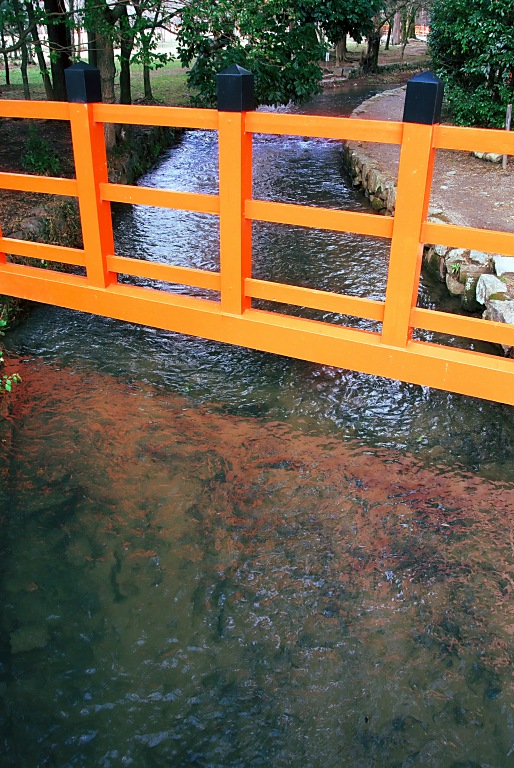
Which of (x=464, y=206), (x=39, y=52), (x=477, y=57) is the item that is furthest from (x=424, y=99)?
(x=477, y=57)

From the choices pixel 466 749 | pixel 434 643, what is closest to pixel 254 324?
pixel 434 643

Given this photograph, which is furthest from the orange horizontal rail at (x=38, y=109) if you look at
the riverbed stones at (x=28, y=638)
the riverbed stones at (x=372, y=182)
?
the riverbed stones at (x=372, y=182)

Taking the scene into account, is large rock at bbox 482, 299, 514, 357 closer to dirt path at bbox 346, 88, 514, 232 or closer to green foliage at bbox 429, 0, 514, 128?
dirt path at bbox 346, 88, 514, 232

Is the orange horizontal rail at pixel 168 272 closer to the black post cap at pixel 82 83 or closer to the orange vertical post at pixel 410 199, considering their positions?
the black post cap at pixel 82 83

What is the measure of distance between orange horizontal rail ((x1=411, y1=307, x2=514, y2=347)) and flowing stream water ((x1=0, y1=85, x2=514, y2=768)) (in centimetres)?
84


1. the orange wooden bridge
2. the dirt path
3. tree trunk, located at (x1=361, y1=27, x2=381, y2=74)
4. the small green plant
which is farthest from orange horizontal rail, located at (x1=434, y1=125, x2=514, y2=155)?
tree trunk, located at (x1=361, y1=27, x2=381, y2=74)

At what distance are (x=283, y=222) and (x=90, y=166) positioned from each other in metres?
1.26

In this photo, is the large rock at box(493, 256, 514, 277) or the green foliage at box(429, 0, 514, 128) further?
the green foliage at box(429, 0, 514, 128)

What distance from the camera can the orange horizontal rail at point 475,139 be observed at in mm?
2770

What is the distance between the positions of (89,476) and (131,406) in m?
0.72

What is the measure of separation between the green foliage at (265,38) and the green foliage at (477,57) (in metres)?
1.26

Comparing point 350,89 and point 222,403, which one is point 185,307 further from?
point 350,89

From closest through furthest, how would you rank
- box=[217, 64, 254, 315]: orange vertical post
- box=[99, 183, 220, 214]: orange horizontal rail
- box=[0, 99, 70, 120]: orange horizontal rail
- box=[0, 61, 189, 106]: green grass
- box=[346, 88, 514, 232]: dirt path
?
1. box=[217, 64, 254, 315]: orange vertical post
2. box=[99, 183, 220, 214]: orange horizontal rail
3. box=[0, 99, 70, 120]: orange horizontal rail
4. box=[346, 88, 514, 232]: dirt path
5. box=[0, 61, 189, 106]: green grass

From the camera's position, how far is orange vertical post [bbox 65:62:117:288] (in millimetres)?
3686
